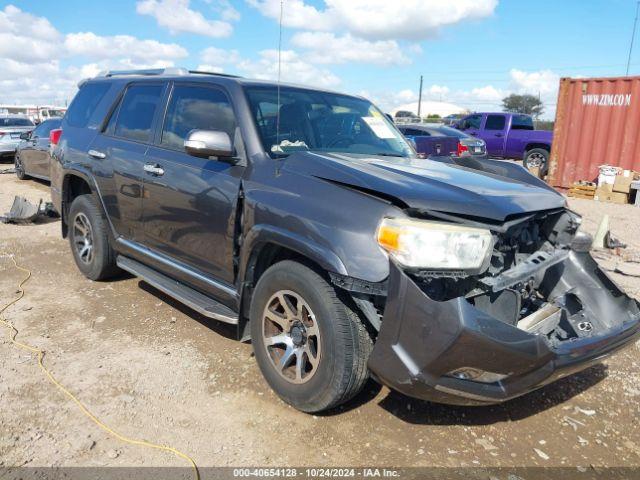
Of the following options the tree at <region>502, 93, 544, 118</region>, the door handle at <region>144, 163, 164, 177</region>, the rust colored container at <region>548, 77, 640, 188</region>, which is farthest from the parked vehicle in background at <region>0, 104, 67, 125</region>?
the tree at <region>502, 93, 544, 118</region>

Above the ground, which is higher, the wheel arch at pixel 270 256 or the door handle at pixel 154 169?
the door handle at pixel 154 169

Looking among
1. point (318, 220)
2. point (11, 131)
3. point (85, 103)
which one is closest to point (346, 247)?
point (318, 220)

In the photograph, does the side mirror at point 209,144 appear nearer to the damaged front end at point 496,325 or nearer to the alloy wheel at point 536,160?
the damaged front end at point 496,325

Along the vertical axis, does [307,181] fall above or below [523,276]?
above

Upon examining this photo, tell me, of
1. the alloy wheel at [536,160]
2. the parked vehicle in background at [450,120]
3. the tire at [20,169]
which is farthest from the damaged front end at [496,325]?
the parked vehicle in background at [450,120]

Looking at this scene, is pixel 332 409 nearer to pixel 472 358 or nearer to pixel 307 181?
pixel 472 358

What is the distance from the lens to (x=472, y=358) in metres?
2.32

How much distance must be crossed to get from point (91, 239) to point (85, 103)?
1363 mm

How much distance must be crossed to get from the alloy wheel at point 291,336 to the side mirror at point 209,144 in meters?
0.94

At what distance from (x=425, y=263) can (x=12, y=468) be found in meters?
2.21

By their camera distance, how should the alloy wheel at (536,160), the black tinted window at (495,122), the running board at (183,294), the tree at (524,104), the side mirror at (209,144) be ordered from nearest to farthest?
the side mirror at (209,144)
the running board at (183,294)
the alloy wheel at (536,160)
the black tinted window at (495,122)
the tree at (524,104)

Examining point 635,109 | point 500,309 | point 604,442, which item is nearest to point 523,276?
point 500,309

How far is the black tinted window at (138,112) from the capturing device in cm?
423

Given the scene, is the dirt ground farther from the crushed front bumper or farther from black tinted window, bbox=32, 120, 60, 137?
black tinted window, bbox=32, 120, 60, 137
